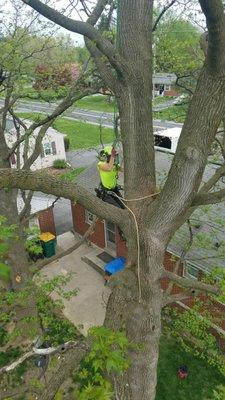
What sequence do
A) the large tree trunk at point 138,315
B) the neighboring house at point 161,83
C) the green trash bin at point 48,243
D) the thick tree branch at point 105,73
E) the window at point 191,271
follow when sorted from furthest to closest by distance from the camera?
the green trash bin at point 48,243, the window at point 191,271, the neighboring house at point 161,83, the large tree trunk at point 138,315, the thick tree branch at point 105,73

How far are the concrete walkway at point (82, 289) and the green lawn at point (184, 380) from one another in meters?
2.51

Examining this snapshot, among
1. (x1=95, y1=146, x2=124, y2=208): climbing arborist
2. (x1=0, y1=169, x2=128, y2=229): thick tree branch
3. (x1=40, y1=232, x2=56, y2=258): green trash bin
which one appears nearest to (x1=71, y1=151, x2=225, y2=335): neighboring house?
(x1=40, y1=232, x2=56, y2=258): green trash bin

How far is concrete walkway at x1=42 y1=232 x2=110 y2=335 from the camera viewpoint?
11922mm

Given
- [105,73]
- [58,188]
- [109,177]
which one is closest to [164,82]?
[109,177]

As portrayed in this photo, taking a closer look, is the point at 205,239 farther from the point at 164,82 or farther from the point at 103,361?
the point at 164,82

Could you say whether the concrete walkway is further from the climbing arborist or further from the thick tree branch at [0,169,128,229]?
the thick tree branch at [0,169,128,229]

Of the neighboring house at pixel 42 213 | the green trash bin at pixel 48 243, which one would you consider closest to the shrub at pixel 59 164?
the neighboring house at pixel 42 213

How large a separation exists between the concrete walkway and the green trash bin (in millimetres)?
768

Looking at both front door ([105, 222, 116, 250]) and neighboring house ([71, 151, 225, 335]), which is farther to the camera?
front door ([105, 222, 116, 250])

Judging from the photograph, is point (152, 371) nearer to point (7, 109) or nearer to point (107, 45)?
point (107, 45)

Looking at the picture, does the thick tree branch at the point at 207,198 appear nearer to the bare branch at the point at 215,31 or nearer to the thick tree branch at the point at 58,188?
the thick tree branch at the point at 58,188

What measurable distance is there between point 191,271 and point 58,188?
8.02m

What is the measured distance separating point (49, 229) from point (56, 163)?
482 inches

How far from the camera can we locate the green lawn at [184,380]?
9.14m
